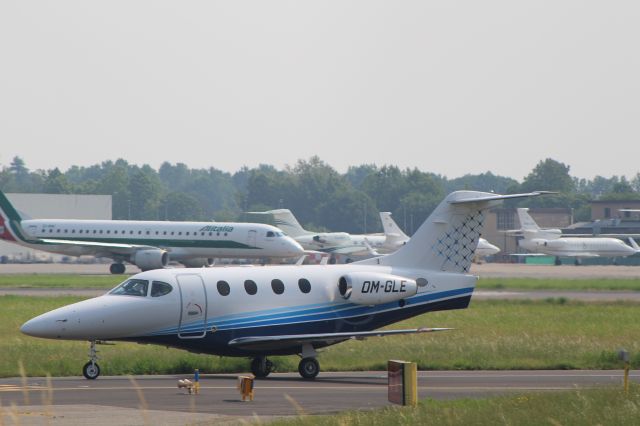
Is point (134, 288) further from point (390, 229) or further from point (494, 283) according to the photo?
point (390, 229)

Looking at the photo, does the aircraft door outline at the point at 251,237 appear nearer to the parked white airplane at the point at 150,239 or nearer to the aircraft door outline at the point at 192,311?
the parked white airplane at the point at 150,239

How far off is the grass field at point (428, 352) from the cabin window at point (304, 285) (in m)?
2.60

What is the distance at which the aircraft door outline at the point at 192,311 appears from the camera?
25.3 metres

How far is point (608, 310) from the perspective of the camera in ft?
151

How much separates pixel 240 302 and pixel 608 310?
78.0 feet

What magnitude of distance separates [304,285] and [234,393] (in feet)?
13.7

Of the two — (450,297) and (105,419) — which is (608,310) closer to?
(450,297)

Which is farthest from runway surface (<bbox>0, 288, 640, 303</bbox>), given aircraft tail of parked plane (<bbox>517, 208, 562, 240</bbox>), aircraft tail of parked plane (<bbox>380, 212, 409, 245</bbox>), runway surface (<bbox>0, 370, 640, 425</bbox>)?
aircraft tail of parked plane (<bbox>517, 208, 562, 240</bbox>)

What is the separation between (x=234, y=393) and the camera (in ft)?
76.1

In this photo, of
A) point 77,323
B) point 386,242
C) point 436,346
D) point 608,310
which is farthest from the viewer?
point 386,242

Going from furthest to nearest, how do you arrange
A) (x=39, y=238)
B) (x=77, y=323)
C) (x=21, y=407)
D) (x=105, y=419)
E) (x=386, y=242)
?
(x=386, y=242) → (x=39, y=238) → (x=77, y=323) → (x=21, y=407) → (x=105, y=419)

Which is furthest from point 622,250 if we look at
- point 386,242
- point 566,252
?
point 386,242

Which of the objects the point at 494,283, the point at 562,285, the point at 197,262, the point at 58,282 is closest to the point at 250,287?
the point at 58,282

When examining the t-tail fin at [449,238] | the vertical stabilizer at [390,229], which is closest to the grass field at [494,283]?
the t-tail fin at [449,238]
